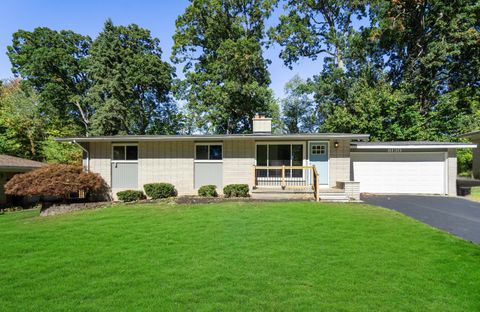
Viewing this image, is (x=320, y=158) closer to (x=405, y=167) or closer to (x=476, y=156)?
(x=405, y=167)

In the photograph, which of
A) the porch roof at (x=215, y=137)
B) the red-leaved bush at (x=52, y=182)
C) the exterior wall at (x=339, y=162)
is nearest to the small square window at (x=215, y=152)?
the porch roof at (x=215, y=137)

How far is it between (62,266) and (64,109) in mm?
27070

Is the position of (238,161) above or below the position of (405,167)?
above

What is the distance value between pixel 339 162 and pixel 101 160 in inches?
416

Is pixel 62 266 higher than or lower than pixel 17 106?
lower

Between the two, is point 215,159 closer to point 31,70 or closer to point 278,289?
point 278,289

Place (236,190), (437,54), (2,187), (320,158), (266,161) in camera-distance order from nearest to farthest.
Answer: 1. (236,190)
2. (320,158)
3. (266,161)
4. (2,187)
5. (437,54)

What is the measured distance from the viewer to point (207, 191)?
1200cm

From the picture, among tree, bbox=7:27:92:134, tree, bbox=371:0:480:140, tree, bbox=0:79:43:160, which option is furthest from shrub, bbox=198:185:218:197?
tree, bbox=7:27:92:134

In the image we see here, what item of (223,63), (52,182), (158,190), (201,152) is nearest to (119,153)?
(158,190)

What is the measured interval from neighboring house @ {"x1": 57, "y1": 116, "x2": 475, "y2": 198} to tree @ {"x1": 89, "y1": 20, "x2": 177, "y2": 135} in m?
12.3

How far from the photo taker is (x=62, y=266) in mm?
4641

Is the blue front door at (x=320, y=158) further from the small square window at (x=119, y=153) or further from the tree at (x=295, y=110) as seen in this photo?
the tree at (x=295, y=110)

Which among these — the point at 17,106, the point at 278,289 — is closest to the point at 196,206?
the point at 278,289
